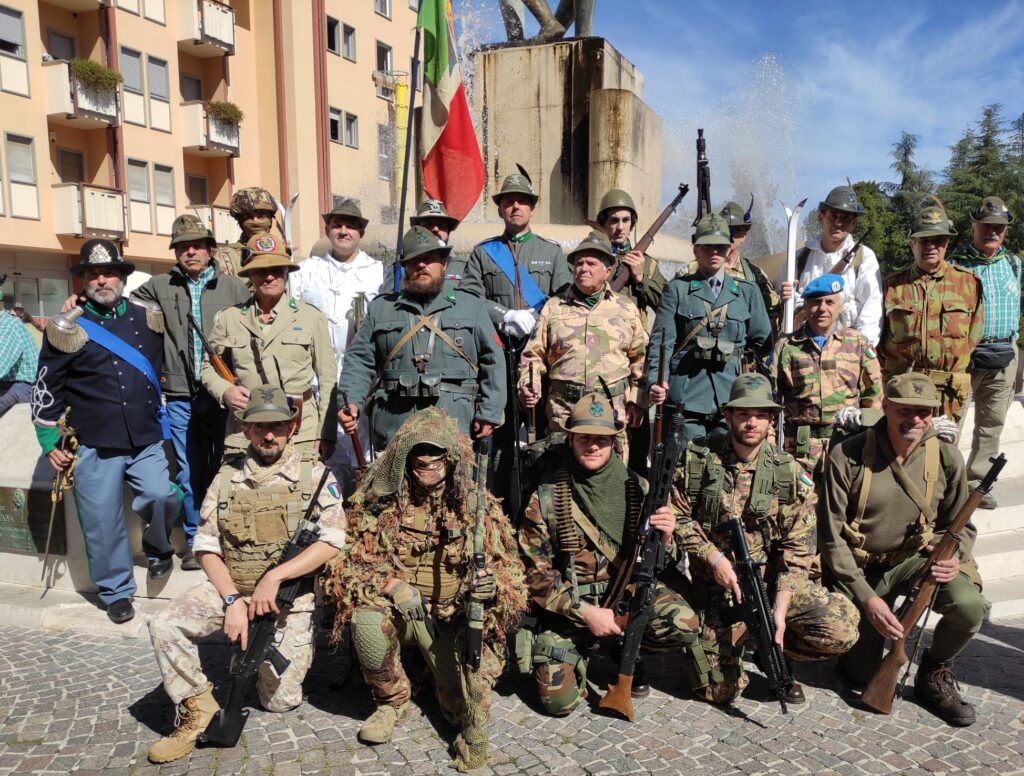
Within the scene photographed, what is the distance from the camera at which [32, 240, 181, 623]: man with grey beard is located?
5152mm

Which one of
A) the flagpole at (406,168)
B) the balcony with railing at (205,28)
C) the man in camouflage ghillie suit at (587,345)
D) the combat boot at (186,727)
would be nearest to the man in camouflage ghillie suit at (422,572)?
the combat boot at (186,727)

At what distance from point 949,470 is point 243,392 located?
13.1 feet

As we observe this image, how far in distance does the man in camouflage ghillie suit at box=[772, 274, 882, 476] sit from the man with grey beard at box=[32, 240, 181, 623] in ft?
13.4

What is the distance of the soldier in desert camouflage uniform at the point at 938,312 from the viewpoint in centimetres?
572

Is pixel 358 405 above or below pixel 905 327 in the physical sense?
below

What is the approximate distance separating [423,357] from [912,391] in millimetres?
2697

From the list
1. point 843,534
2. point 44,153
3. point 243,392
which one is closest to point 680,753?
point 843,534

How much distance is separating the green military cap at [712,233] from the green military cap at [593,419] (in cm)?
154

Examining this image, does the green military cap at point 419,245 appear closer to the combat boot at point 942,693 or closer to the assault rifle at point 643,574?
the assault rifle at point 643,574

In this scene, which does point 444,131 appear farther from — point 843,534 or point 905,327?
point 843,534

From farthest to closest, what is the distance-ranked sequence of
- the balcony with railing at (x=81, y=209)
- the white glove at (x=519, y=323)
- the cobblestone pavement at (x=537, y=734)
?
the balcony with railing at (x=81, y=209) → the white glove at (x=519, y=323) → the cobblestone pavement at (x=537, y=734)

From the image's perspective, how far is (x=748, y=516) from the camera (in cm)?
437

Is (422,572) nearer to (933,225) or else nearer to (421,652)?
(421,652)

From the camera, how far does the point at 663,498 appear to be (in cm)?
423
